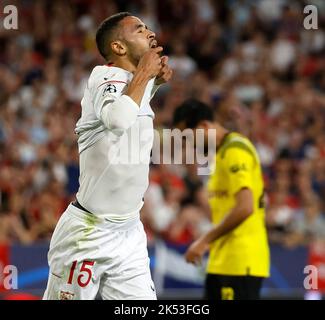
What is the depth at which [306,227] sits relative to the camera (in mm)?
12156

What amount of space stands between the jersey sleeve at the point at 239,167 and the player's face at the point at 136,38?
1.54 metres

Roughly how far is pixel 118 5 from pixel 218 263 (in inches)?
381

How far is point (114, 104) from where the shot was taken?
5363mm

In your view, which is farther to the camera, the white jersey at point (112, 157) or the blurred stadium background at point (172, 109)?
the blurred stadium background at point (172, 109)

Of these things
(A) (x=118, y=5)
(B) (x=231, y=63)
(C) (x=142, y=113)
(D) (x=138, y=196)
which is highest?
(A) (x=118, y=5)

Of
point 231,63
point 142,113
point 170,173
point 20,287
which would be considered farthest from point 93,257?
point 231,63

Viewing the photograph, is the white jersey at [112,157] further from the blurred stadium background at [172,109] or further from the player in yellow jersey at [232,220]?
A: the blurred stadium background at [172,109]

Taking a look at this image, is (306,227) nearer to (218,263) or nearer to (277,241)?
(277,241)

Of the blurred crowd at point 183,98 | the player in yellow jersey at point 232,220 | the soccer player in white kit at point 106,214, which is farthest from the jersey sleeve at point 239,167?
the blurred crowd at point 183,98

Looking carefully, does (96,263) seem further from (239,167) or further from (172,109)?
(172,109)

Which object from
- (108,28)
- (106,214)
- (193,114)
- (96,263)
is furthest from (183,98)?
(96,263)

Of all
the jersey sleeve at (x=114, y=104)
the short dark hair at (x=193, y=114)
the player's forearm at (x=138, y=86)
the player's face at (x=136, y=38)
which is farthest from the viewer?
the short dark hair at (x=193, y=114)

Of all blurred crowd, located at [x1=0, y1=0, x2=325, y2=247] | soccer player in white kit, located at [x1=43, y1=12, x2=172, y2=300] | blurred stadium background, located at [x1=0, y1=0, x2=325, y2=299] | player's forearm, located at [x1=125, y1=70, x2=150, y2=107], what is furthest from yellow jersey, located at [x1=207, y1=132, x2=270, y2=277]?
blurred crowd, located at [x1=0, y1=0, x2=325, y2=247]

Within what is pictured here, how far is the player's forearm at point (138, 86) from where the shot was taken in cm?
543
